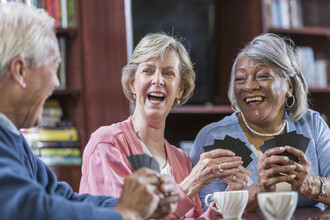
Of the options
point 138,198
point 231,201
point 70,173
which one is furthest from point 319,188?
point 70,173

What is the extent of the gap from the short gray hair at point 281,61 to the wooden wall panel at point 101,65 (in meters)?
1.00

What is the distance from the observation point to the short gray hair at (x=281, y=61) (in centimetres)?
218

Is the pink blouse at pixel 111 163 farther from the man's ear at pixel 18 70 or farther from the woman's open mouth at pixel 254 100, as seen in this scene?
the man's ear at pixel 18 70

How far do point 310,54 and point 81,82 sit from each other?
1848mm

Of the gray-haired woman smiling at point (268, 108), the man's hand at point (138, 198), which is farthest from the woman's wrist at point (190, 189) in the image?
the man's hand at point (138, 198)

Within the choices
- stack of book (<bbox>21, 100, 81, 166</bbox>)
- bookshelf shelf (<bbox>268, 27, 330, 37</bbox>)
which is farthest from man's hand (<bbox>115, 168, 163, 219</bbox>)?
bookshelf shelf (<bbox>268, 27, 330, 37</bbox>)

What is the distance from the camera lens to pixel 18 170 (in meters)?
0.90

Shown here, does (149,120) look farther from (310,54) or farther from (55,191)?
(310,54)

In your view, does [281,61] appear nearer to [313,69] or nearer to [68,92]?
[68,92]

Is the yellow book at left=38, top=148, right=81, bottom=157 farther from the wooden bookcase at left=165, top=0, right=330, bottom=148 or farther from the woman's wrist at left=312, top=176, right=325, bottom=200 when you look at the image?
the woman's wrist at left=312, top=176, right=325, bottom=200

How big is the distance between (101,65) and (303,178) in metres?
1.71

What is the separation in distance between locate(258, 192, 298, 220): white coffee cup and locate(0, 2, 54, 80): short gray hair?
60cm

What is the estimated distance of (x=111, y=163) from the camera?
5.35 feet

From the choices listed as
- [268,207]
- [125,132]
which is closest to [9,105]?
[268,207]
